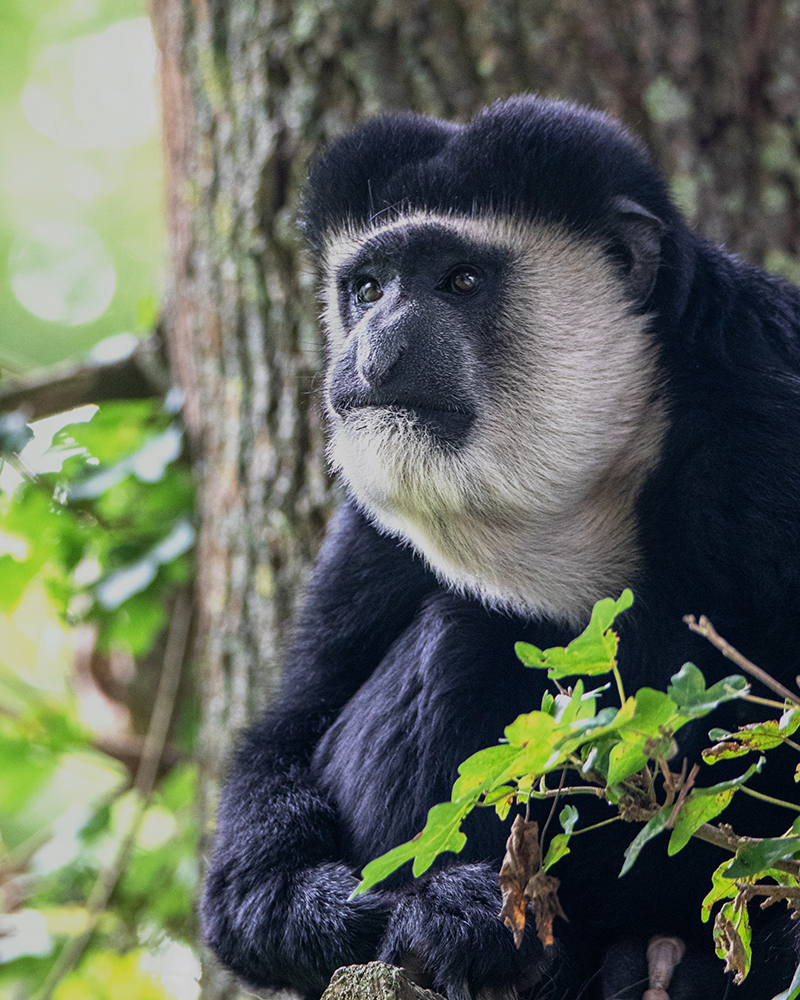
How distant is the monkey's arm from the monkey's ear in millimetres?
721

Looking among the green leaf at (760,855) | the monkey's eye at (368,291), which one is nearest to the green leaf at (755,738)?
the green leaf at (760,855)

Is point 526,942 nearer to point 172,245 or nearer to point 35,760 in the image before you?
point 35,760

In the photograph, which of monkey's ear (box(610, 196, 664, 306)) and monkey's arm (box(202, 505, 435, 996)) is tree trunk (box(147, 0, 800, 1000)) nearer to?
monkey's arm (box(202, 505, 435, 996))

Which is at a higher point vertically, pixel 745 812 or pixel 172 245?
pixel 172 245

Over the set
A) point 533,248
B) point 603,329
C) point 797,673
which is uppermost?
point 533,248

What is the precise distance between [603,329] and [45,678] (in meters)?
6.57

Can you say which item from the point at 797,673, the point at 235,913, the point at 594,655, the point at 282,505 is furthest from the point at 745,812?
the point at 282,505

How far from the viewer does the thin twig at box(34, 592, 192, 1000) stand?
3.51 m

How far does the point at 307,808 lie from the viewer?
226 centimetres

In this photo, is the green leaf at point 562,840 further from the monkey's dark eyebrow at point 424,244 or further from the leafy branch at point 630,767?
the monkey's dark eyebrow at point 424,244

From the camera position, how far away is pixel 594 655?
129 cm

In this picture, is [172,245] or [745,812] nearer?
[745,812]

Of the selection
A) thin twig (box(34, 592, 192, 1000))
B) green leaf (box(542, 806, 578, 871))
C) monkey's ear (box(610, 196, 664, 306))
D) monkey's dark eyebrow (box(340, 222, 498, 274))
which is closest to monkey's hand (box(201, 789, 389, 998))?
green leaf (box(542, 806, 578, 871))

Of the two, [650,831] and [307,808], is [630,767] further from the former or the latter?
[307,808]
